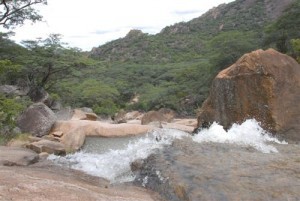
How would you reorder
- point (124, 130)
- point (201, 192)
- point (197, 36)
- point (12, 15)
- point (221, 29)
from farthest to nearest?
point (197, 36), point (221, 29), point (12, 15), point (124, 130), point (201, 192)

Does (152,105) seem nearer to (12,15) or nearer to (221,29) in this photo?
(12,15)

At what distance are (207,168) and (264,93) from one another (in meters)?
5.60

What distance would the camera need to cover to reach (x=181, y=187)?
575cm

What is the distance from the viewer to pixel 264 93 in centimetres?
1131

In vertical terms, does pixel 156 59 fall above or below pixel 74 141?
above

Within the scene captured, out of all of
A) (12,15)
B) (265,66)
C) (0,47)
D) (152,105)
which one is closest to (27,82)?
(0,47)

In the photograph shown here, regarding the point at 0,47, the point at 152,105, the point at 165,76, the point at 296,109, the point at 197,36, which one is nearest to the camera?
the point at 296,109

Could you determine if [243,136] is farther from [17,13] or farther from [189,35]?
[189,35]

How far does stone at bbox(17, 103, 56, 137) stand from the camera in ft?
47.2

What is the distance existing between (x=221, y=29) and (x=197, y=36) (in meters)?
5.97

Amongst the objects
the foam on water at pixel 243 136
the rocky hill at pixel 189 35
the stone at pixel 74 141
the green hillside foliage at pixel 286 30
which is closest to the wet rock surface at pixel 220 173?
the foam on water at pixel 243 136

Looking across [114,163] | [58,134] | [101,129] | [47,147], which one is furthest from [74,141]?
[114,163]

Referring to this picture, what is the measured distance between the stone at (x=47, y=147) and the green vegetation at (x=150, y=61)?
245 cm

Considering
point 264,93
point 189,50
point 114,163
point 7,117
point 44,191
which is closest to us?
point 44,191
